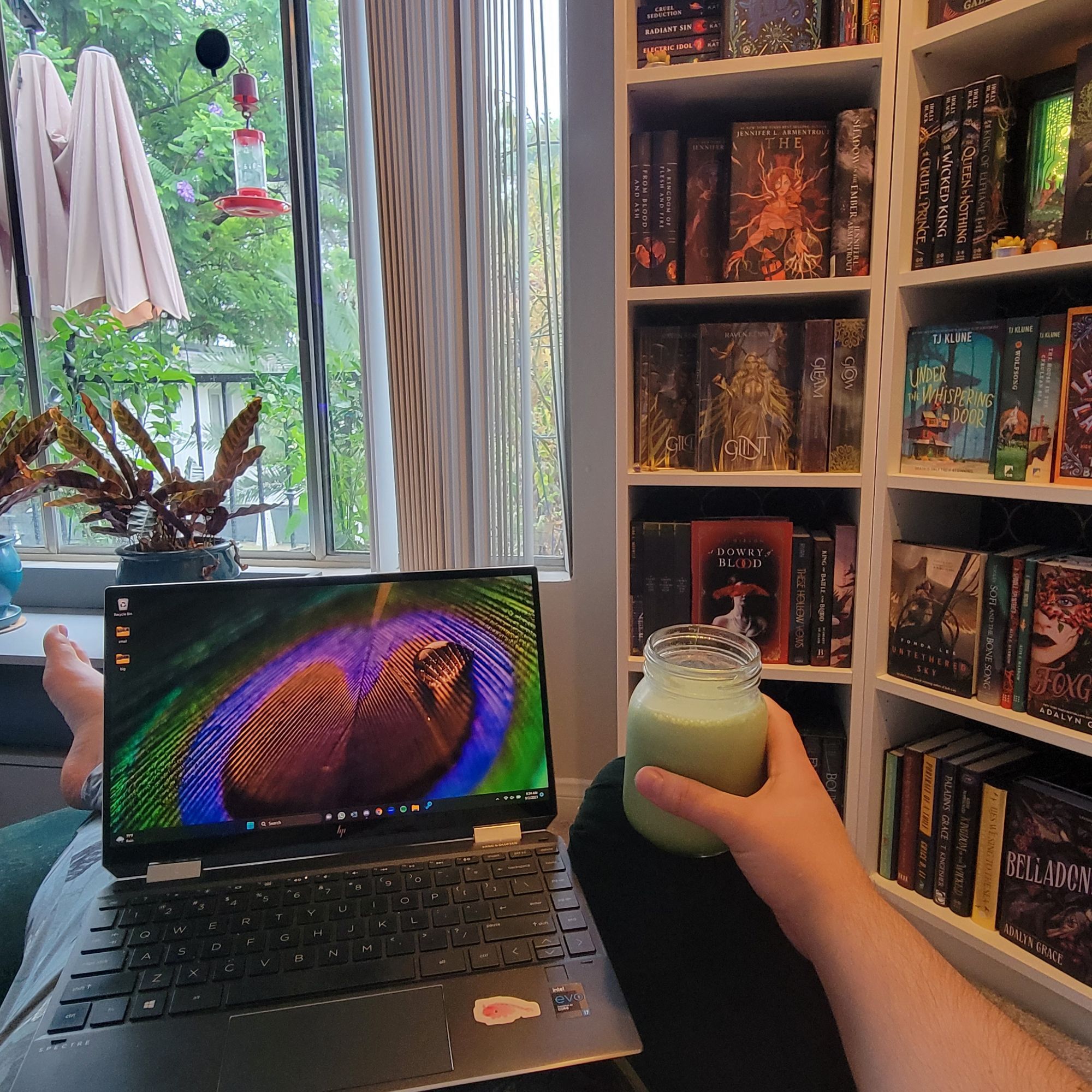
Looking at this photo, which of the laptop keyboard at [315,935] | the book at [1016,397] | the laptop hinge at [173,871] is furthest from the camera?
the book at [1016,397]

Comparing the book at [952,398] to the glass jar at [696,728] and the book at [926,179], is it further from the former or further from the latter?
the glass jar at [696,728]

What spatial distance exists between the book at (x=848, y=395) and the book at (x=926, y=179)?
0.13 meters

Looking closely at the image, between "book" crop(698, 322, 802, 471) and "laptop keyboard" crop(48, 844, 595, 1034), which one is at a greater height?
"book" crop(698, 322, 802, 471)

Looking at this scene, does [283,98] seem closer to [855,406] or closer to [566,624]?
[566,624]

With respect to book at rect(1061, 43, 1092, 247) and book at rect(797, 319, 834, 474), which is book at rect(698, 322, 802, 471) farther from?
book at rect(1061, 43, 1092, 247)

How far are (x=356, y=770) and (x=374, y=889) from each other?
0.12 meters

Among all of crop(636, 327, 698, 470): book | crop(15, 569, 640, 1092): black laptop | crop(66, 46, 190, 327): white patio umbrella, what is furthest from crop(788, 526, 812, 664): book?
crop(66, 46, 190, 327): white patio umbrella

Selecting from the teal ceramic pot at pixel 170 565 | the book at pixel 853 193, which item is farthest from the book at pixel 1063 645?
the teal ceramic pot at pixel 170 565

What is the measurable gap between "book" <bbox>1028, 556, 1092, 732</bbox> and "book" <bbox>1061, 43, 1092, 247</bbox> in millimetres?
477

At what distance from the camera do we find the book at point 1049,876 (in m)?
1.18

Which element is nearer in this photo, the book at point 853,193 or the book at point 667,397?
the book at point 853,193

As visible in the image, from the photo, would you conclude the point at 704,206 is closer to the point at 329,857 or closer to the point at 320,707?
the point at 320,707

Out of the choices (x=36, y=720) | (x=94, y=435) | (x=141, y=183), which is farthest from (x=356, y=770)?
(x=94, y=435)

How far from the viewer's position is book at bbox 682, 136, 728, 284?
1327 millimetres
